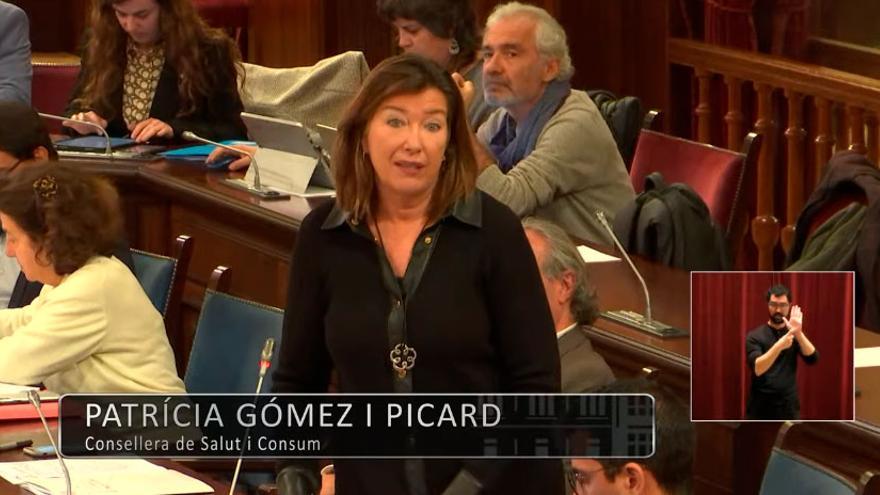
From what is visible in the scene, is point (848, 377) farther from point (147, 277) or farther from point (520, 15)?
point (520, 15)

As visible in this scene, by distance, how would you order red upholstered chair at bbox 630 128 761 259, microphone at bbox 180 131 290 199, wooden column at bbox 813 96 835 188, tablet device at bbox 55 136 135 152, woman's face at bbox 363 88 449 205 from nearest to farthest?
1. woman's face at bbox 363 88 449 205
2. red upholstered chair at bbox 630 128 761 259
3. microphone at bbox 180 131 290 199
4. tablet device at bbox 55 136 135 152
5. wooden column at bbox 813 96 835 188

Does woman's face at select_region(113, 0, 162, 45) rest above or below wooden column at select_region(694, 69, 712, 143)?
above

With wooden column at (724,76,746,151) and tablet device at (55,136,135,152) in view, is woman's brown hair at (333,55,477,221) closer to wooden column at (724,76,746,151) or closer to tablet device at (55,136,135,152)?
tablet device at (55,136,135,152)

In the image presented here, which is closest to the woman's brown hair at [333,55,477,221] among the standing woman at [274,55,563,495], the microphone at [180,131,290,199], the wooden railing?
the standing woman at [274,55,563,495]

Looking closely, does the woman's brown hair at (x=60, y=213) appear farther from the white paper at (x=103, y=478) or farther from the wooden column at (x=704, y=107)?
the wooden column at (x=704, y=107)

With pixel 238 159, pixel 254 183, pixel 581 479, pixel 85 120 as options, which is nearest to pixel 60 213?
pixel 254 183

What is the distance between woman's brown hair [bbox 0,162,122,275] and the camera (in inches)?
137

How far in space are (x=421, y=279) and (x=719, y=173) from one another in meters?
2.31

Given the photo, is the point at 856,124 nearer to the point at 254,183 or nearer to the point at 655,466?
the point at 254,183

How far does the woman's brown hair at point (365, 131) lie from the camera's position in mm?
Result: 2410

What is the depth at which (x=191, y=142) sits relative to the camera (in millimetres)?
5465

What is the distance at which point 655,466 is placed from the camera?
87.8 inches

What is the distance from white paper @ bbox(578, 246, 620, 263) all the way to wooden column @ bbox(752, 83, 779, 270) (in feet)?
6.70

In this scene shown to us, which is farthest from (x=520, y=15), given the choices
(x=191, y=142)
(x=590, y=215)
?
(x=191, y=142)
